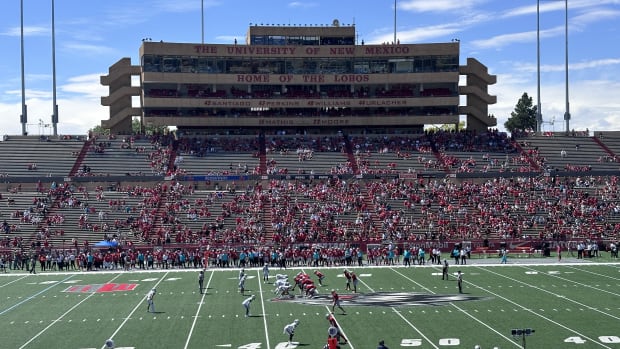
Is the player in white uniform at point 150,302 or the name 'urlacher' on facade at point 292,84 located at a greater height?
the name 'urlacher' on facade at point 292,84

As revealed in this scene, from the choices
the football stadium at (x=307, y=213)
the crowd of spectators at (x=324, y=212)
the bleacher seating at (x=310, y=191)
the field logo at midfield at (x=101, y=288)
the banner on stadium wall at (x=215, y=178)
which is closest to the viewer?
the football stadium at (x=307, y=213)

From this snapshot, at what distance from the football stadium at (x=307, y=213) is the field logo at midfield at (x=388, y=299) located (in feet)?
0.60

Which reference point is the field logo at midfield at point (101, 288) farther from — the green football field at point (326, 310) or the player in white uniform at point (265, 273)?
the player in white uniform at point (265, 273)

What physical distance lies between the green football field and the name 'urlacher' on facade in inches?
1160

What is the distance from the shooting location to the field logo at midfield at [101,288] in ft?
125

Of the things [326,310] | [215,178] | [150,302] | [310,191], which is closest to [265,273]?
[326,310]

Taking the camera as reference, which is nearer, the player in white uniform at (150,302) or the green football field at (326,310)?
the green football field at (326,310)

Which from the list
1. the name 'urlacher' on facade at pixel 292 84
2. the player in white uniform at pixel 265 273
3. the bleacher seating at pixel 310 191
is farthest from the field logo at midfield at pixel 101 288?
the name 'urlacher' on facade at pixel 292 84

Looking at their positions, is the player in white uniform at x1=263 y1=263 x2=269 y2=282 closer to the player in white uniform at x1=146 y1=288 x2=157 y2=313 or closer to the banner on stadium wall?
the player in white uniform at x1=146 y1=288 x2=157 y2=313

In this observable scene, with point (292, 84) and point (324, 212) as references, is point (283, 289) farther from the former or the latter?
point (292, 84)

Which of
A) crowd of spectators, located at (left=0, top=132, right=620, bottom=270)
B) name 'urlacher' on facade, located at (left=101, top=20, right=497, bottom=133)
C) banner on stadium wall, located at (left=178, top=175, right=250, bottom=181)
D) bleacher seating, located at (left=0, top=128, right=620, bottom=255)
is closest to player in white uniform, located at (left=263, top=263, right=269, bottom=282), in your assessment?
crowd of spectators, located at (left=0, top=132, right=620, bottom=270)

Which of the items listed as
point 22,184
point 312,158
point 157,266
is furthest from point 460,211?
point 22,184

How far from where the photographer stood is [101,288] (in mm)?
38688

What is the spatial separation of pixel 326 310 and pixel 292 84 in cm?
4264
